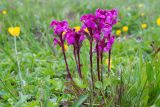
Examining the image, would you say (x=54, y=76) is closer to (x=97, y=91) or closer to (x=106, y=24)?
(x=97, y=91)

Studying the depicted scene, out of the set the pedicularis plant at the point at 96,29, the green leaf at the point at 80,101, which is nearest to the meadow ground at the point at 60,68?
the green leaf at the point at 80,101

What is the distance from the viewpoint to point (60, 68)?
2.79 m

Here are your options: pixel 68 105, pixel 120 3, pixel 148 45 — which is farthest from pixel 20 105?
pixel 120 3

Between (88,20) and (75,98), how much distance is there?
489mm

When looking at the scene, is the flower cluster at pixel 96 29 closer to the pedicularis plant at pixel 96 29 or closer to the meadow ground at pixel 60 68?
the pedicularis plant at pixel 96 29

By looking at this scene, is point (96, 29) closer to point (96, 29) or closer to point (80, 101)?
point (96, 29)

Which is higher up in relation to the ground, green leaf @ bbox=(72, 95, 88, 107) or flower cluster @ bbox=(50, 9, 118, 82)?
flower cluster @ bbox=(50, 9, 118, 82)

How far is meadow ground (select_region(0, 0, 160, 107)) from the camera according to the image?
1860 mm

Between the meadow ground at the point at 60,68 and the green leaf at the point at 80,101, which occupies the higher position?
the meadow ground at the point at 60,68

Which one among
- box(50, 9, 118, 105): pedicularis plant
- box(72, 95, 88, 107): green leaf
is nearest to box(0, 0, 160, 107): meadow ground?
box(72, 95, 88, 107): green leaf

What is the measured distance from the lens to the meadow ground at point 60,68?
6.10 feet

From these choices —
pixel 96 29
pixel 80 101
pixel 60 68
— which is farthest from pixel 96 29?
pixel 60 68

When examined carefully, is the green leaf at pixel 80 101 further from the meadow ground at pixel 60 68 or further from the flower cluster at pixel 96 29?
the flower cluster at pixel 96 29

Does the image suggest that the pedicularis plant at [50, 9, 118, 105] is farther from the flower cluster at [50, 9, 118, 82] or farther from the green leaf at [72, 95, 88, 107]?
the green leaf at [72, 95, 88, 107]
